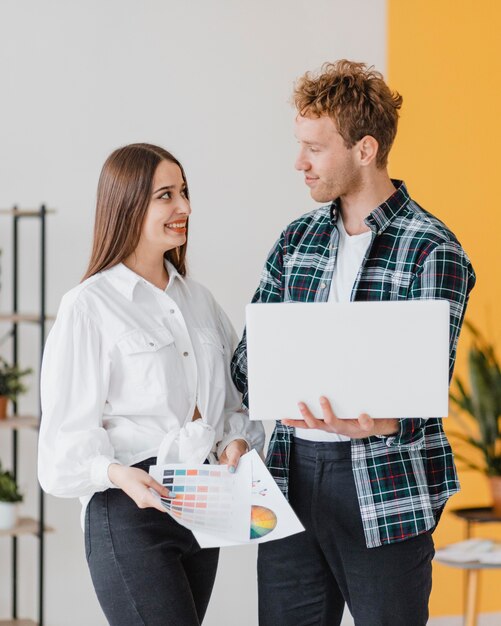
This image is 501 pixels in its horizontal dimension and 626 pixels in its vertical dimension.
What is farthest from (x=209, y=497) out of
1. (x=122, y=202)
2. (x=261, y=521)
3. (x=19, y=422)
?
(x=19, y=422)

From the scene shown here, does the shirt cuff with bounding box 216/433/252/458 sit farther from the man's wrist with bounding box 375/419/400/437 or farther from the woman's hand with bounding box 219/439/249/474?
the man's wrist with bounding box 375/419/400/437

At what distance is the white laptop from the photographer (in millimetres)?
1781

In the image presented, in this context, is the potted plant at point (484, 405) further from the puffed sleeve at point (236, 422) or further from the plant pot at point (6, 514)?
the puffed sleeve at point (236, 422)

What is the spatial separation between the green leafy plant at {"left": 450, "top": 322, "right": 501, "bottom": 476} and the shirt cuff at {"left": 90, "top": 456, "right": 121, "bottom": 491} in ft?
7.96

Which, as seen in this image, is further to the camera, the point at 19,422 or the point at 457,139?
the point at 457,139

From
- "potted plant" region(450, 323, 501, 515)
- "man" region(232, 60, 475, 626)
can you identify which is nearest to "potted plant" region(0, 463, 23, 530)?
"man" region(232, 60, 475, 626)

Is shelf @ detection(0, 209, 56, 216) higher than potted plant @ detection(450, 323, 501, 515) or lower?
higher

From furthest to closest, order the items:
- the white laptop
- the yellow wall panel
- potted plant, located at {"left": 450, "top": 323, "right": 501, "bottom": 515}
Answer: the yellow wall panel
potted plant, located at {"left": 450, "top": 323, "right": 501, "bottom": 515}
the white laptop

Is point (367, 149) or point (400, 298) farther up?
point (367, 149)

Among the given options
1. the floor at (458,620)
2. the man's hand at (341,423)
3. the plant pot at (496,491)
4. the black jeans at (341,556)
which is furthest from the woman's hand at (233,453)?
the floor at (458,620)

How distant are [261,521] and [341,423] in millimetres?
276

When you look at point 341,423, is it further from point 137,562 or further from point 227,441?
point 137,562

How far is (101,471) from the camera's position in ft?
6.25

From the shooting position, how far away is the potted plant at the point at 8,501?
3531 mm
